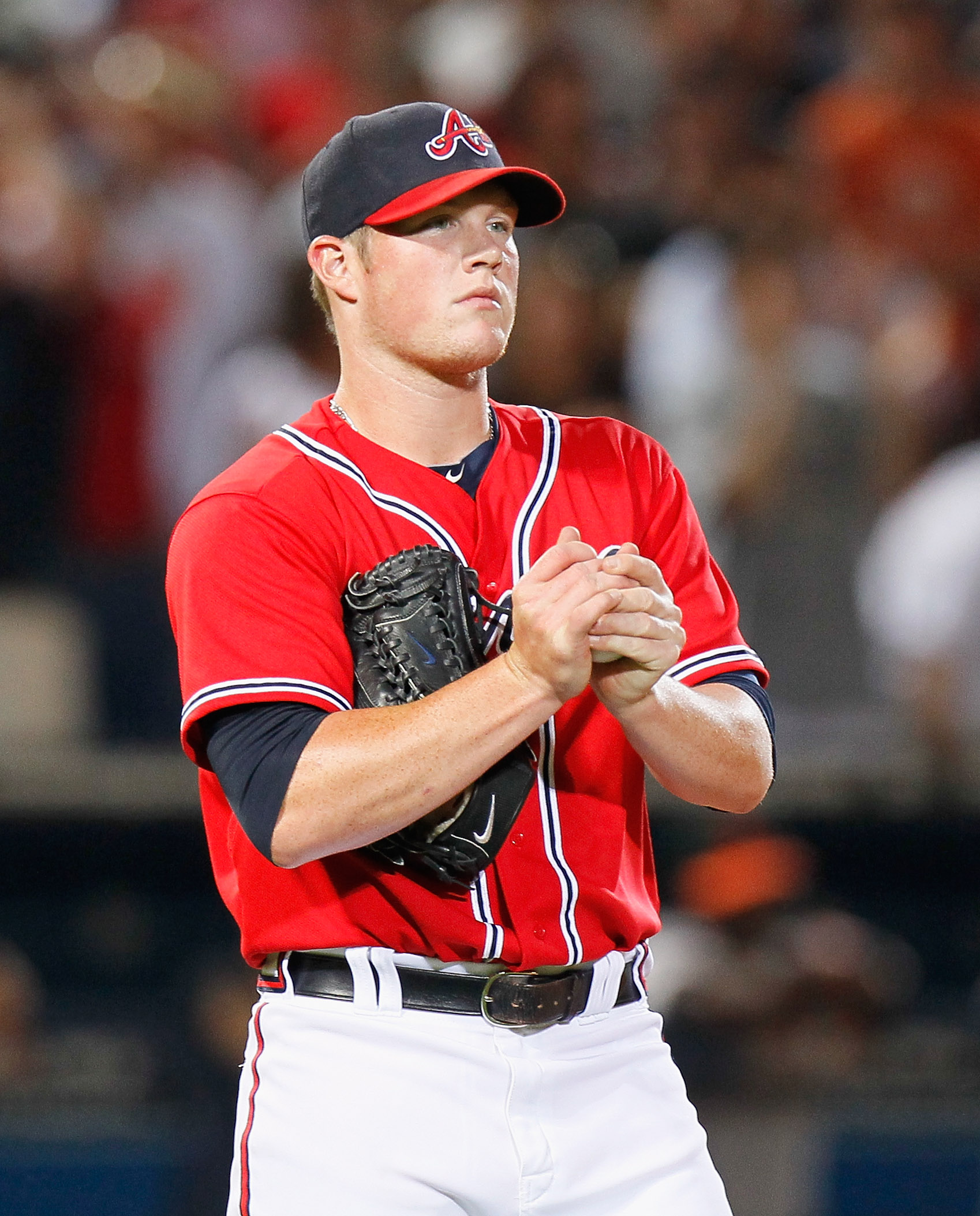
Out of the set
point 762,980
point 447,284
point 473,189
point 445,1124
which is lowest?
point 762,980

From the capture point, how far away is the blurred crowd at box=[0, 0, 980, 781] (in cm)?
546

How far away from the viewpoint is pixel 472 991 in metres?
2.24

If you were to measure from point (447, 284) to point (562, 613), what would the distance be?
528 mm

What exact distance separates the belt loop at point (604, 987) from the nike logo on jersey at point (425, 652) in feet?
1.56

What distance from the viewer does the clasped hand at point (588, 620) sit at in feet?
6.46

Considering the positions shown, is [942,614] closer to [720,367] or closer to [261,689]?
[720,367]

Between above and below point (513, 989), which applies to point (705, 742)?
above

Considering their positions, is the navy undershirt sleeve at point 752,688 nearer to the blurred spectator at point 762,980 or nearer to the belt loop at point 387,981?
the belt loop at point 387,981

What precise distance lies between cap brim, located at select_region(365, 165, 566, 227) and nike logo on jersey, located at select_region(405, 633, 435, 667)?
533 millimetres

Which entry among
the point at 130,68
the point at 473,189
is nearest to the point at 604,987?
the point at 473,189

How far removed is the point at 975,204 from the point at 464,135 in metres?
4.43

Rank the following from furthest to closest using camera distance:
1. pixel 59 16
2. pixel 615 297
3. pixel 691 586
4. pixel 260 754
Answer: pixel 59 16, pixel 615 297, pixel 691 586, pixel 260 754

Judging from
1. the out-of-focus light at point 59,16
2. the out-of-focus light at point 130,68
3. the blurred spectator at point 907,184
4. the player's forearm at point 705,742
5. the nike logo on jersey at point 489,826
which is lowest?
the nike logo on jersey at point 489,826

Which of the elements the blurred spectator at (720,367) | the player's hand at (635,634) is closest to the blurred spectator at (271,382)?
the blurred spectator at (720,367)
